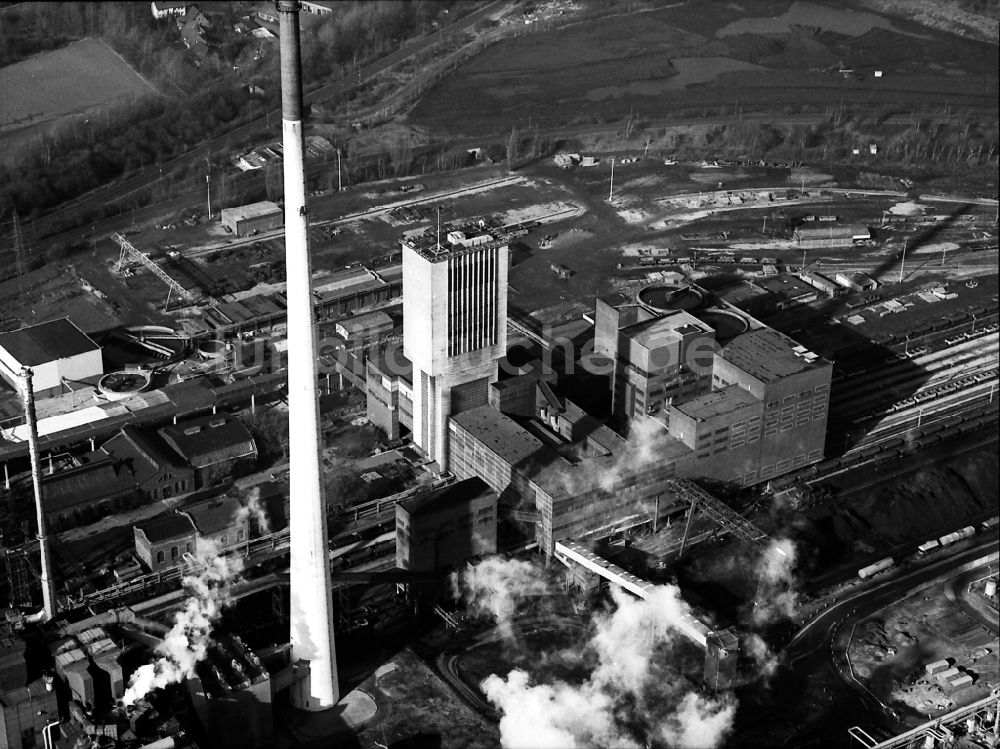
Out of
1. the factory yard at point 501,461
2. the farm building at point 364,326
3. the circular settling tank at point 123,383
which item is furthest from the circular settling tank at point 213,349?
the farm building at point 364,326

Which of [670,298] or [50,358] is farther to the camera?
[670,298]

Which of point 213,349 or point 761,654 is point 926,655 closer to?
point 761,654

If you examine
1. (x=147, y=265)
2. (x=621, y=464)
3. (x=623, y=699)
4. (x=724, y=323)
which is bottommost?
(x=623, y=699)

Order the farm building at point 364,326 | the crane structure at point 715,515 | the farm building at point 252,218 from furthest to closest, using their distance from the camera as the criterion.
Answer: the farm building at point 252,218 < the farm building at point 364,326 < the crane structure at point 715,515

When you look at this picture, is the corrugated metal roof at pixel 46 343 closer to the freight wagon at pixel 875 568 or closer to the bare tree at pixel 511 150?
the bare tree at pixel 511 150

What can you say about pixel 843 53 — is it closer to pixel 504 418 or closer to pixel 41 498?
pixel 504 418

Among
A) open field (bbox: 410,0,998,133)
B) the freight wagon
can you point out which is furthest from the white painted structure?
open field (bbox: 410,0,998,133)

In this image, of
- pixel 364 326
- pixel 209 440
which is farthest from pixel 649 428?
pixel 209 440
